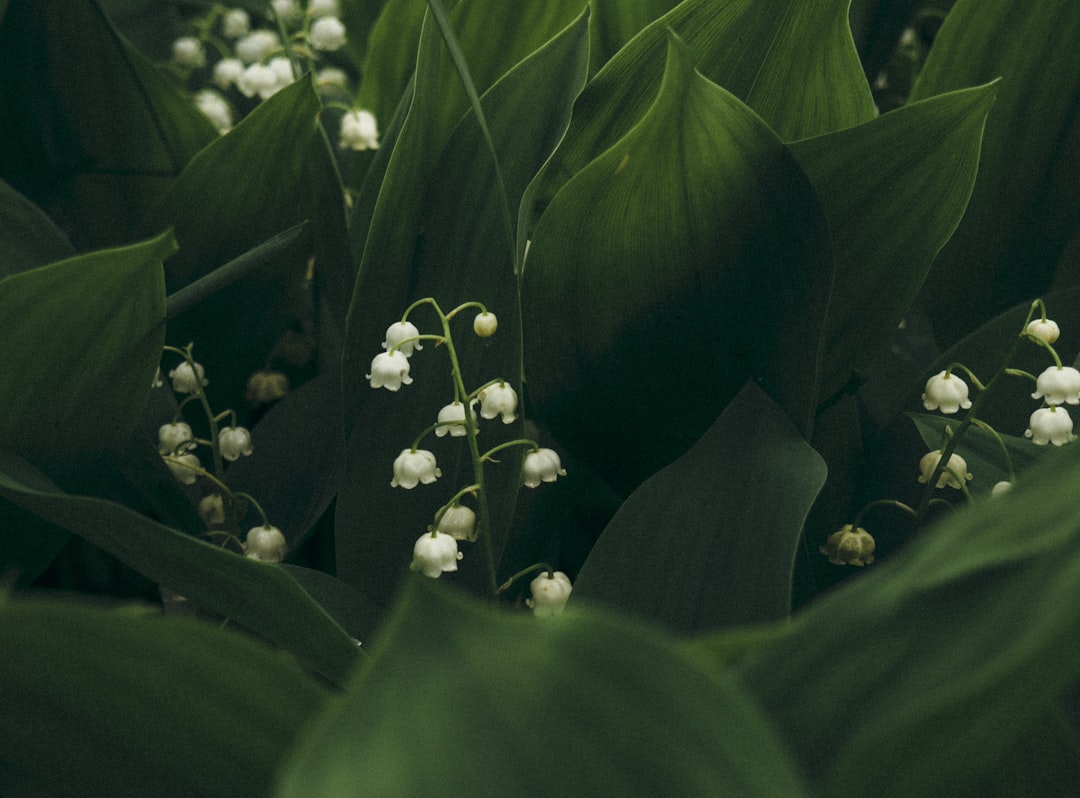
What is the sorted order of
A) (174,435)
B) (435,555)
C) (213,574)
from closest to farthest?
(213,574), (435,555), (174,435)

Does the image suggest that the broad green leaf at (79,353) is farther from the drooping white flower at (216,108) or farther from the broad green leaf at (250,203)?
the drooping white flower at (216,108)

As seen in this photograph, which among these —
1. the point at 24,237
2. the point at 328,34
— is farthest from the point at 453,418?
the point at 328,34

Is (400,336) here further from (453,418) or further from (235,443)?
Answer: (235,443)

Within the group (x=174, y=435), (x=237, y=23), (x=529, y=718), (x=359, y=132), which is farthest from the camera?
(x=237, y=23)

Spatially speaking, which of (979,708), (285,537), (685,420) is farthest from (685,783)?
(285,537)

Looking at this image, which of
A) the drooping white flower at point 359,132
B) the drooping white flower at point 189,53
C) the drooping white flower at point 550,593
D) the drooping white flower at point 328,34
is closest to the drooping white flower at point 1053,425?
the drooping white flower at point 550,593

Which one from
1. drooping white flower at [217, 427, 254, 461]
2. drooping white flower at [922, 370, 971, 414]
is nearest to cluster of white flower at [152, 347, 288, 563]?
drooping white flower at [217, 427, 254, 461]

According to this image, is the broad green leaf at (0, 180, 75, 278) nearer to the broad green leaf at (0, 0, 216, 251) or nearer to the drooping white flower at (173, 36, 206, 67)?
the broad green leaf at (0, 0, 216, 251)
